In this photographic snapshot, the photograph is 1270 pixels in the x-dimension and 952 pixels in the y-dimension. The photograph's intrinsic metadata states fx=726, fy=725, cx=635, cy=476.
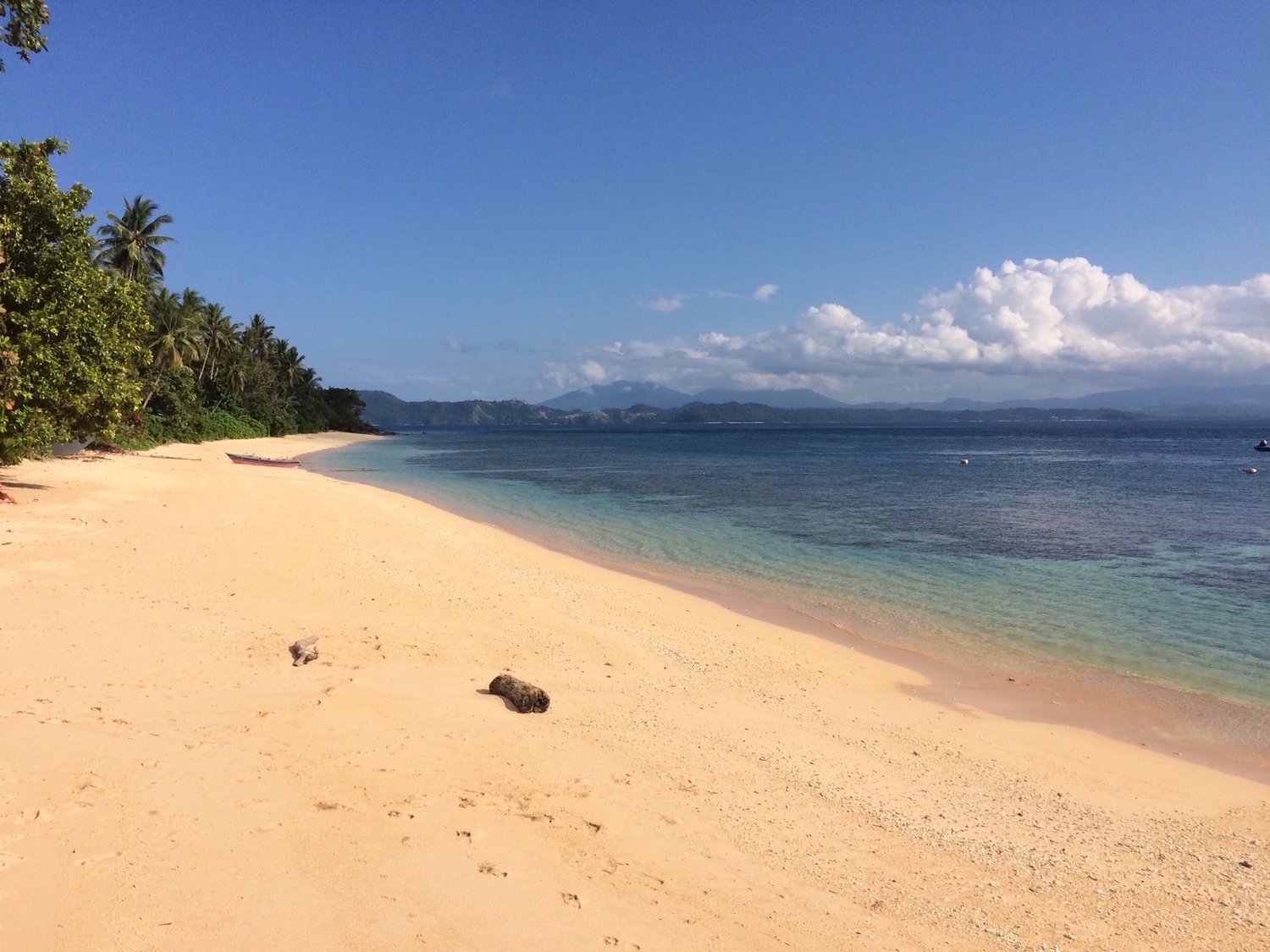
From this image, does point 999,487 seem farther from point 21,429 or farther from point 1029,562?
point 21,429

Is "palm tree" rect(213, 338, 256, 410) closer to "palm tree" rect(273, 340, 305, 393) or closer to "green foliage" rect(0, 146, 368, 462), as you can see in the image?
"palm tree" rect(273, 340, 305, 393)

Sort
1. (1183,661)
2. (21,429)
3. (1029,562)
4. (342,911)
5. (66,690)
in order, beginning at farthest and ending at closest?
1. (1029,562)
2. (21,429)
3. (1183,661)
4. (66,690)
5. (342,911)

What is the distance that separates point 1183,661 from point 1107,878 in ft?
29.9

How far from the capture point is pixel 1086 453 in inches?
3258

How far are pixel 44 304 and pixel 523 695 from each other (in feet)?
57.2

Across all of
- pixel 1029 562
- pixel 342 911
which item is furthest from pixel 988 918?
pixel 1029 562

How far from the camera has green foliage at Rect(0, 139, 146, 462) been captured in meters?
17.0

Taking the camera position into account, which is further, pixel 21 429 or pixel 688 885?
pixel 21 429

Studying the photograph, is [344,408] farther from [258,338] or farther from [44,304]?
[44,304]

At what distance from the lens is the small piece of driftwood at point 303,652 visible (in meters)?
8.93

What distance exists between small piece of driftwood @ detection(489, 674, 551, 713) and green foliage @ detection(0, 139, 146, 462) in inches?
618

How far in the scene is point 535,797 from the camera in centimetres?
617

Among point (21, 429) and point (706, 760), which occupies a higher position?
point (21, 429)

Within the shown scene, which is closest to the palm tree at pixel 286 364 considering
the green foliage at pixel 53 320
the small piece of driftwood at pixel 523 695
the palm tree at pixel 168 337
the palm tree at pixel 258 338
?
the palm tree at pixel 258 338
